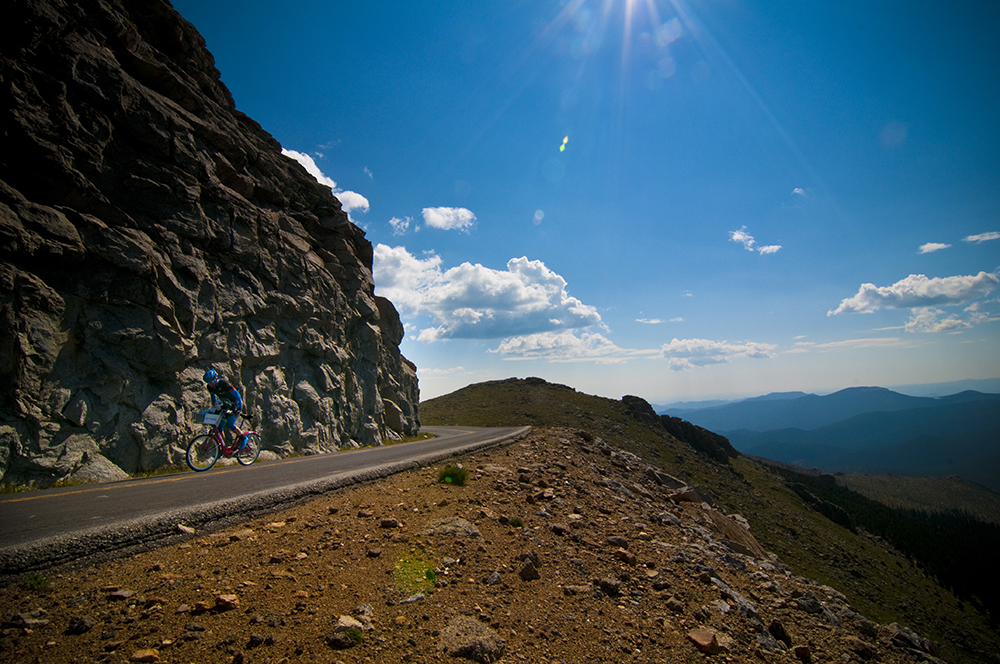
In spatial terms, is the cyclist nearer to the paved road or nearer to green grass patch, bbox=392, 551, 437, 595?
the paved road

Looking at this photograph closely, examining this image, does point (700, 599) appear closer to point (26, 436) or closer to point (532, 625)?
point (532, 625)

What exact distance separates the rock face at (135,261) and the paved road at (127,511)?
446 cm

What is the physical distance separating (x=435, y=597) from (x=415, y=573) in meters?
0.60

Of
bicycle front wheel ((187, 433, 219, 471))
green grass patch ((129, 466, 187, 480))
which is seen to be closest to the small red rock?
bicycle front wheel ((187, 433, 219, 471))

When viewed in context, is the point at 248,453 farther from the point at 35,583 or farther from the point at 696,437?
the point at 696,437

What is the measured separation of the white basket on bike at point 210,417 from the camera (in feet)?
43.0

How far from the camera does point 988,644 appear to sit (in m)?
47.1

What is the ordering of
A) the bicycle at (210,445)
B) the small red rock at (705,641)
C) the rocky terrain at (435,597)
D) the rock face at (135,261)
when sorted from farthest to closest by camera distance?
the bicycle at (210,445)
the rock face at (135,261)
the small red rock at (705,641)
the rocky terrain at (435,597)

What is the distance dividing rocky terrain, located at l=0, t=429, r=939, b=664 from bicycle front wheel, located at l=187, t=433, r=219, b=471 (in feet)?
24.7

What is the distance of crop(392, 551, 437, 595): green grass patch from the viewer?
5531mm

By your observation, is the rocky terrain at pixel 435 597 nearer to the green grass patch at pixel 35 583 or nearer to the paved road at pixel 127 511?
the green grass patch at pixel 35 583

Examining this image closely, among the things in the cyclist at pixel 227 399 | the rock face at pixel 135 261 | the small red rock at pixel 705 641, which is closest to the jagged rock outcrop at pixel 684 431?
the rock face at pixel 135 261

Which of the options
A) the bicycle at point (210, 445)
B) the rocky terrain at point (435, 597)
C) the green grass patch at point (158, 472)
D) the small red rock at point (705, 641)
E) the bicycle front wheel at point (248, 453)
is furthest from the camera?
the bicycle front wheel at point (248, 453)

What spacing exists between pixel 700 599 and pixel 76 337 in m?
18.5
